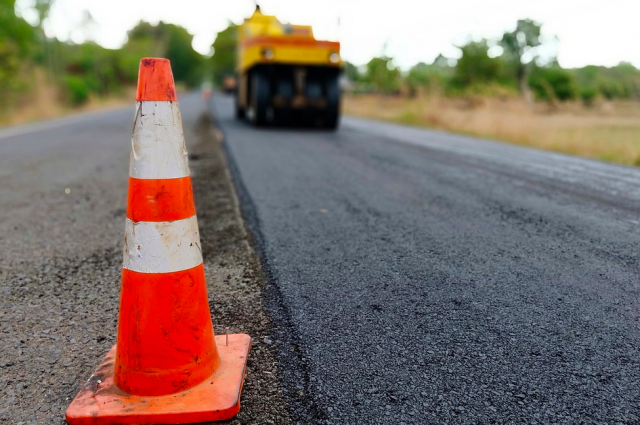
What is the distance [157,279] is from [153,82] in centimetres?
63

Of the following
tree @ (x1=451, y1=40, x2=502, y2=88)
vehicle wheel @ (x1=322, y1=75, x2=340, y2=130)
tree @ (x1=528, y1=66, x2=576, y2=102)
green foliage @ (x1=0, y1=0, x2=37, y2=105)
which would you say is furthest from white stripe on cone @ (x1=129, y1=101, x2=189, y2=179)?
tree @ (x1=451, y1=40, x2=502, y2=88)

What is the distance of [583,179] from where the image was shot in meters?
5.42

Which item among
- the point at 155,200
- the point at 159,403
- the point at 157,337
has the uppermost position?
the point at 155,200

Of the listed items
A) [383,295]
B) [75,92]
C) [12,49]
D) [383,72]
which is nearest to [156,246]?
[383,295]

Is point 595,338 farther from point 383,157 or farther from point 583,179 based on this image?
point 383,157

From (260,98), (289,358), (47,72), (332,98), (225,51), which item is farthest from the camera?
(225,51)

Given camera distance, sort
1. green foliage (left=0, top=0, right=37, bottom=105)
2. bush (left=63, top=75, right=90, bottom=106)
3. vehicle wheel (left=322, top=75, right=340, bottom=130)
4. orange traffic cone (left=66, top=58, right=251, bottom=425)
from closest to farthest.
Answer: orange traffic cone (left=66, top=58, right=251, bottom=425) → vehicle wheel (left=322, top=75, right=340, bottom=130) → green foliage (left=0, top=0, right=37, bottom=105) → bush (left=63, top=75, right=90, bottom=106)

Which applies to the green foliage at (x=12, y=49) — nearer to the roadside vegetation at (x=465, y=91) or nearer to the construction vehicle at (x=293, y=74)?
the roadside vegetation at (x=465, y=91)

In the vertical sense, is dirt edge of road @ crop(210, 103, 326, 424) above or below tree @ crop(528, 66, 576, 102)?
below

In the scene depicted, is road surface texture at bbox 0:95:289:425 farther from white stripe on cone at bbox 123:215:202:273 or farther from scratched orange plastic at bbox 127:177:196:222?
scratched orange plastic at bbox 127:177:196:222

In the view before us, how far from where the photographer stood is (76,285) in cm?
251

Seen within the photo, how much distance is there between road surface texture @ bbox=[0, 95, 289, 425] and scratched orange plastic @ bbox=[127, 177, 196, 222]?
0.58 m

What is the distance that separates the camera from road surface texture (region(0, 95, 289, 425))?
1669 millimetres

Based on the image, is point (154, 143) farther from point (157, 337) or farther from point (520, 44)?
point (520, 44)
